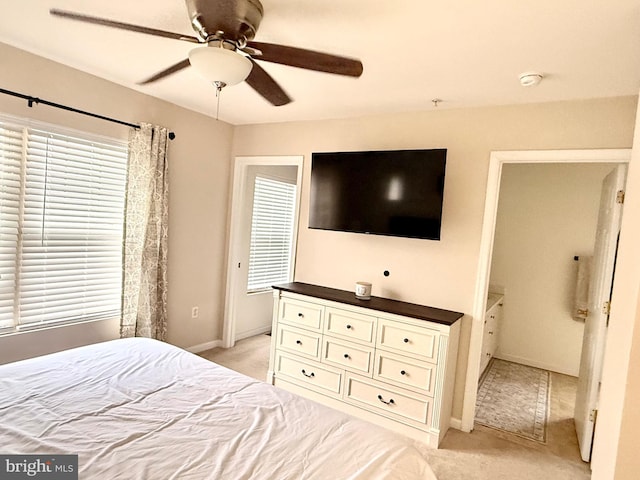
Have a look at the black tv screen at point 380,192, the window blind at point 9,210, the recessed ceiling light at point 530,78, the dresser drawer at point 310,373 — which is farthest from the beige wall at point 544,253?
the window blind at point 9,210

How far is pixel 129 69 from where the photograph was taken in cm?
263

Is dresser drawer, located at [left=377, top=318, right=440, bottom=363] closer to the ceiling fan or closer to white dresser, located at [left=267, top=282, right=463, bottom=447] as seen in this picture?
white dresser, located at [left=267, top=282, right=463, bottom=447]

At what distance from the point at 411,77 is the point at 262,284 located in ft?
10.5

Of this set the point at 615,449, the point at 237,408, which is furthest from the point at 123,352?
the point at 615,449

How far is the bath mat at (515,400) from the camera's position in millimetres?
2939

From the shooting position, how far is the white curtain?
3.09 metres

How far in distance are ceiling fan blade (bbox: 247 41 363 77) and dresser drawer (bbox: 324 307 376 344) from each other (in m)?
1.89

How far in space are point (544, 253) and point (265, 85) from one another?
12.8 ft

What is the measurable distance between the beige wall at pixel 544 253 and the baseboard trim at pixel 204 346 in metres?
3.45

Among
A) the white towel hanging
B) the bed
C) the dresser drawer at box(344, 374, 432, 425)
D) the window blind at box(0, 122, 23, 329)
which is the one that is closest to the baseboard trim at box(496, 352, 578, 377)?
the white towel hanging

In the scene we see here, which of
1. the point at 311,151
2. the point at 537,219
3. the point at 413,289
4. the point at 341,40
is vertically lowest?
the point at 413,289

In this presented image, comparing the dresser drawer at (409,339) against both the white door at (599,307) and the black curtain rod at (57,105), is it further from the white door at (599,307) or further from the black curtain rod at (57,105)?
the black curtain rod at (57,105)

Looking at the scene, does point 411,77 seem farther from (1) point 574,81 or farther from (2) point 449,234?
(2) point 449,234

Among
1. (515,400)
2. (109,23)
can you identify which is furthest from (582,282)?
(109,23)
